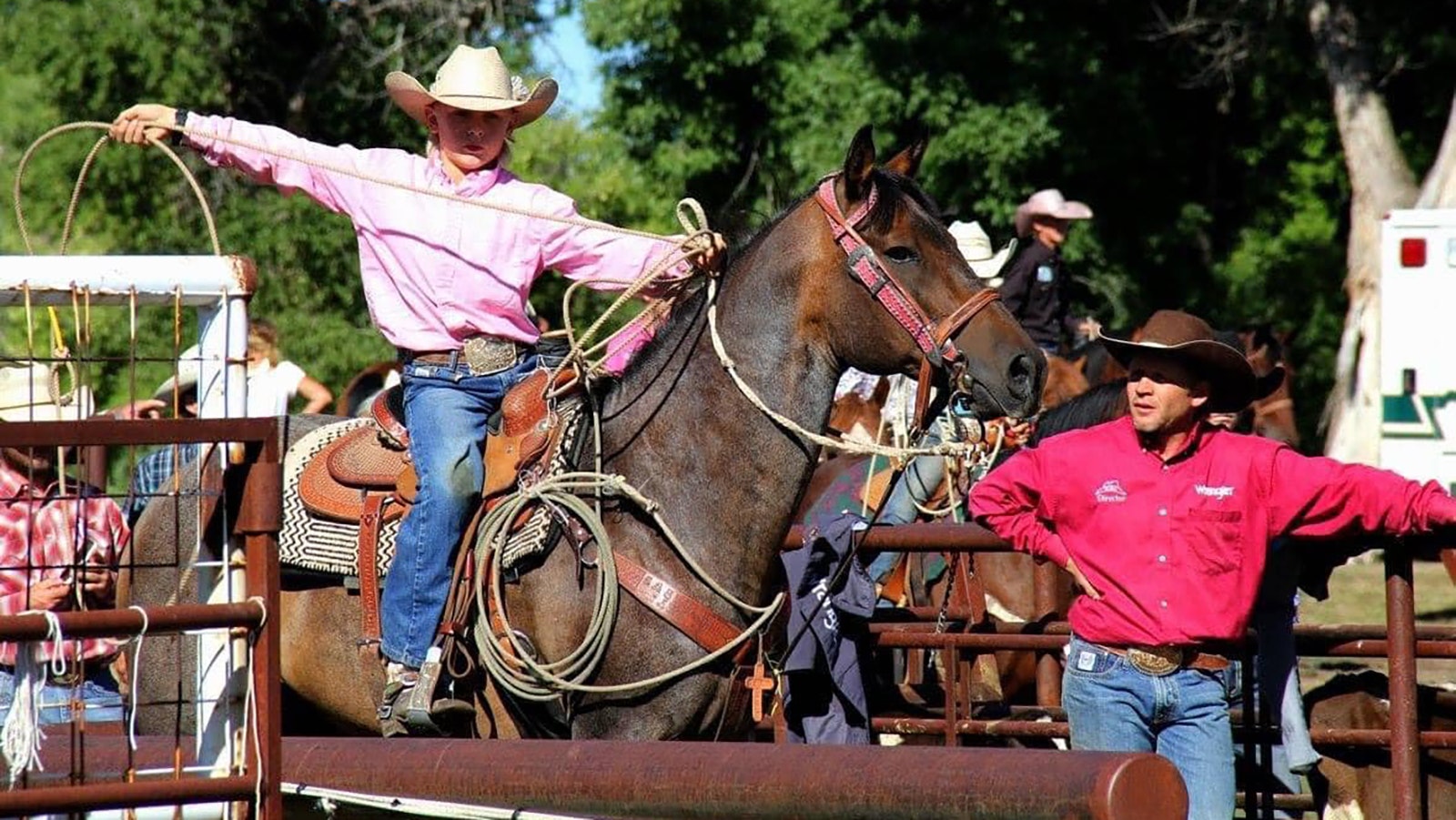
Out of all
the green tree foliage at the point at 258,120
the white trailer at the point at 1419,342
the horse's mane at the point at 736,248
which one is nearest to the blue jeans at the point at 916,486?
the horse's mane at the point at 736,248

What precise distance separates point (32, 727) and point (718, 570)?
7.81ft

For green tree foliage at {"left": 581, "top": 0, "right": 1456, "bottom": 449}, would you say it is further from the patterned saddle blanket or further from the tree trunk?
the patterned saddle blanket

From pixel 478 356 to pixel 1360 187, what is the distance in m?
15.0

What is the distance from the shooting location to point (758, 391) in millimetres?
5270

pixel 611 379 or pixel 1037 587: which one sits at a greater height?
pixel 611 379

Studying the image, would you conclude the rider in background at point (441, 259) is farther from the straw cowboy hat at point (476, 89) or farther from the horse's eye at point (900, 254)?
the horse's eye at point (900, 254)

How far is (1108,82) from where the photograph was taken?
20.1 m

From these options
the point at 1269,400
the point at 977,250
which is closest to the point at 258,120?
the point at 1269,400

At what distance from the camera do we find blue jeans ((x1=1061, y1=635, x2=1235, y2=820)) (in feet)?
14.0

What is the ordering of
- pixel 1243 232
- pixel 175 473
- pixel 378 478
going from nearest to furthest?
1. pixel 175 473
2. pixel 378 478
3. pixel 1243 232

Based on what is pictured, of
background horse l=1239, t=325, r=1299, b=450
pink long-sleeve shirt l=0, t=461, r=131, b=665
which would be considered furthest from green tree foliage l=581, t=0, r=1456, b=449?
pink long-sleeve shirt l=0, t=461, r=131, b=665

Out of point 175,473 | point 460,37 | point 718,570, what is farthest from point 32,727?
point 460,37

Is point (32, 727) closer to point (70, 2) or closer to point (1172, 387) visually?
point (1172, 387)

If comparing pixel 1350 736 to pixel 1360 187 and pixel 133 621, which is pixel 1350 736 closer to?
pixel 133 621
